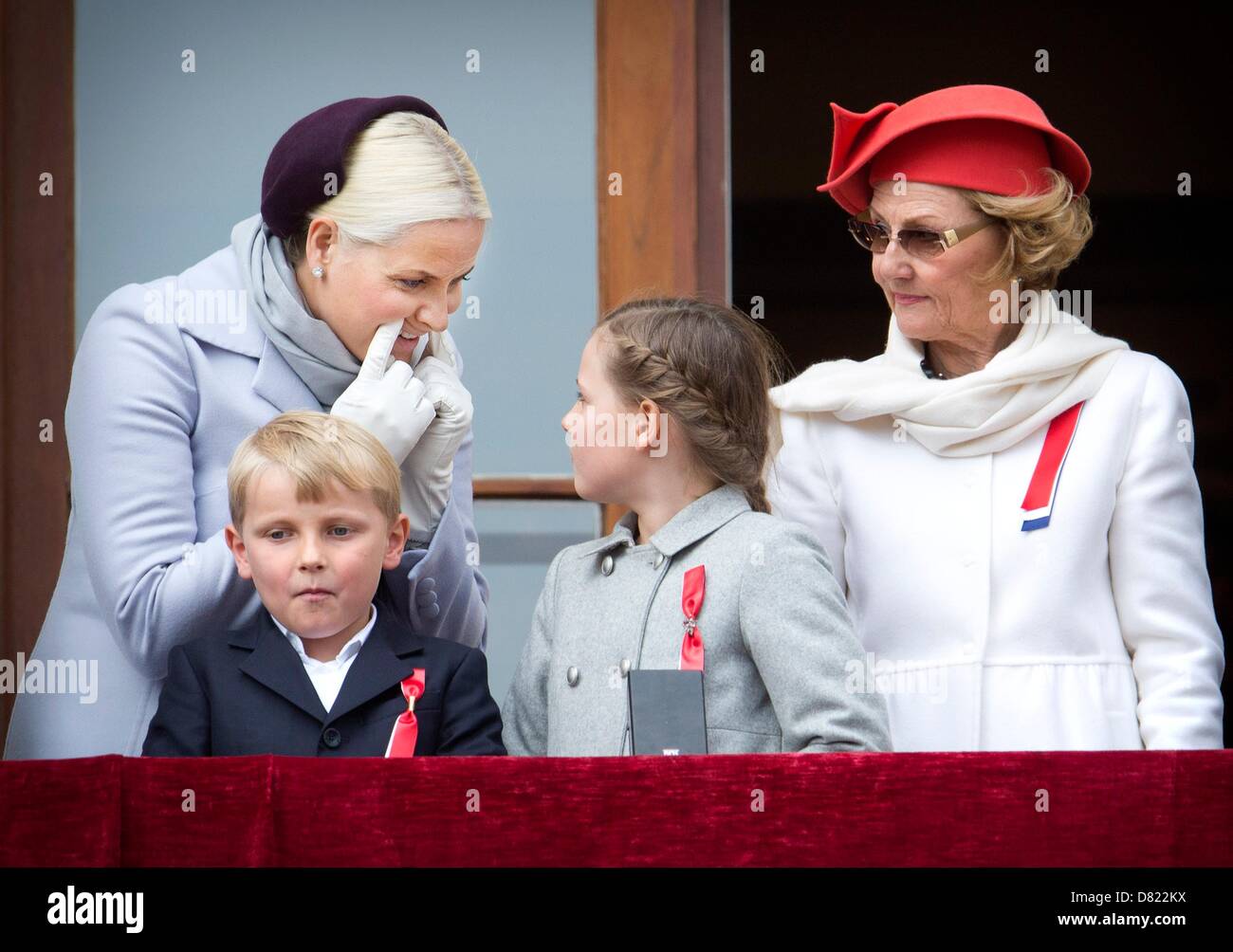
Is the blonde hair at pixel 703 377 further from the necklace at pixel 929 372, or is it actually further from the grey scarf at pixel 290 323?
the grey scarf at pixel 290 323

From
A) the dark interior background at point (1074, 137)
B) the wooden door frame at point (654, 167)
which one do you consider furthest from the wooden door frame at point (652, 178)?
the dark interior background at point (1074, 137)

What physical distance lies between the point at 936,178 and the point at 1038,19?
1.50 meters

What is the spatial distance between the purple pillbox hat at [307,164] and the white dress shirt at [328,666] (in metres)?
0.62

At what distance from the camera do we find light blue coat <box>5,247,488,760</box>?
2.68m

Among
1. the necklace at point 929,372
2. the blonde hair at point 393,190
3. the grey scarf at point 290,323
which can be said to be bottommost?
the necklace at point 929,372

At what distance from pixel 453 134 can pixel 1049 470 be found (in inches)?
60.6

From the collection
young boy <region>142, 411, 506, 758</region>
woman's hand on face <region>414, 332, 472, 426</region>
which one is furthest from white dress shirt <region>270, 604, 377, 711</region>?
woman's hand on face <region>414, 332, 472, 426</region>

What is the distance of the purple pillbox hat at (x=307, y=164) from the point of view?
2.81m

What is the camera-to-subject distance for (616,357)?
107 inches

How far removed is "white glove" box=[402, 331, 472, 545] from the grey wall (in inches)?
36.5

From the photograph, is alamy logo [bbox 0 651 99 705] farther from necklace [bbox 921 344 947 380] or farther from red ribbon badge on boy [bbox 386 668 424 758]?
necklace [bbox 921 344 947 380]
